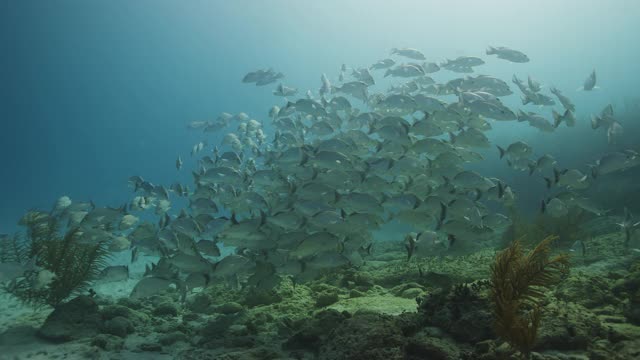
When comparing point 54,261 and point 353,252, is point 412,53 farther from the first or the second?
point 54,261

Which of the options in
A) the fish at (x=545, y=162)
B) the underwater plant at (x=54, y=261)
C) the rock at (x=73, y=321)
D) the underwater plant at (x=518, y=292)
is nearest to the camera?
the underwater plant at (x=518, y=292)

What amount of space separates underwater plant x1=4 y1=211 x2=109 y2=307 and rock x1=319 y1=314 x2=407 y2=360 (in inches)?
232

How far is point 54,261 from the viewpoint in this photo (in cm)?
770

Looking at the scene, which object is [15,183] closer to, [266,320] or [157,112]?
[157,112]

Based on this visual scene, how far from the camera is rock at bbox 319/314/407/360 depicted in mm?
3720

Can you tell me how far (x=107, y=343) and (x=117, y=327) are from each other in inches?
25.0

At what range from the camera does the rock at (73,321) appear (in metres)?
5.87

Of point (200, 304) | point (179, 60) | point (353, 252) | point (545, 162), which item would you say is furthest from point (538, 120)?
point (179, 60)

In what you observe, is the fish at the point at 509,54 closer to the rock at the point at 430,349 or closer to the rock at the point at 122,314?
the rock at the point at 430,349

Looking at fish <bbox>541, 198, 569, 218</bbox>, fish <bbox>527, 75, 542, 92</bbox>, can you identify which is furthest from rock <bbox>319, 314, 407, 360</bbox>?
fish <bbox>527, 75, 542, 92</bbox>

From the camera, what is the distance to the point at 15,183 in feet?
297

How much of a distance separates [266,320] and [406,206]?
3453 millimetres

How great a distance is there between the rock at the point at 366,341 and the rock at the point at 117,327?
148 inches

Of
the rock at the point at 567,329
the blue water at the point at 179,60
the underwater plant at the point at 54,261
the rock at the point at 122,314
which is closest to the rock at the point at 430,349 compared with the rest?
the rock at the point at 567,329
